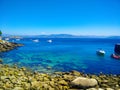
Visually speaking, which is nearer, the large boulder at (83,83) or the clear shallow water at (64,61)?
the large boulder at (83,83)

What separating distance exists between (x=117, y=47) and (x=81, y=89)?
50635 millimetres

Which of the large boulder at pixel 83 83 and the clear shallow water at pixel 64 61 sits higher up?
the large boulder at pixel 83 83

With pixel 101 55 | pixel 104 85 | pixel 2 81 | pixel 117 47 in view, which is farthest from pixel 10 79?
pixel 117 47

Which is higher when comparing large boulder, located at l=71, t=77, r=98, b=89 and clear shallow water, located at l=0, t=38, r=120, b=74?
large boulder, located at l=71, t=77, r=98, b=89

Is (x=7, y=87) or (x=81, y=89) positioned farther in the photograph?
(x=81, y=89)

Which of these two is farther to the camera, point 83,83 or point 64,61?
point 64,61

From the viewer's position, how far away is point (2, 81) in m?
19.5

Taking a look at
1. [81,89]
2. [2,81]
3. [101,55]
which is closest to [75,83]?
[81,89]

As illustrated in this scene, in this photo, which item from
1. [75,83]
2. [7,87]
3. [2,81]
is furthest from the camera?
[75,83]

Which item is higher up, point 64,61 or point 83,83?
point 83,83

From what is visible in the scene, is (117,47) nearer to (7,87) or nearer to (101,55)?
(101,55)

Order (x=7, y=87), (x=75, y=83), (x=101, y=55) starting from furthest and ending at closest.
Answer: (x=101, y=55) → (x=75, y=83) → (x=7, y=87)

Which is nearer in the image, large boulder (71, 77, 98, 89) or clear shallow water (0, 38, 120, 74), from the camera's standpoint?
large boulder (71, 77, 98, 89)

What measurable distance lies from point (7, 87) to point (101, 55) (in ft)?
160
